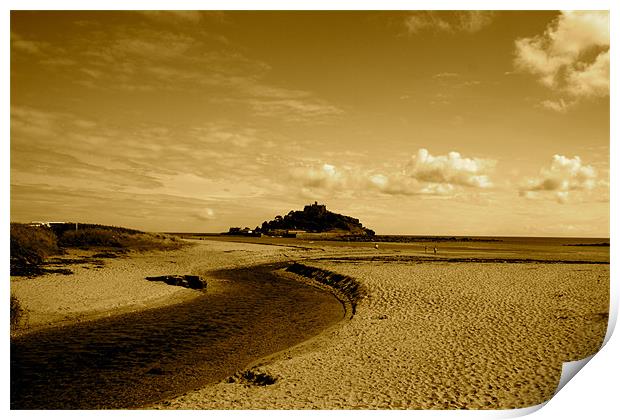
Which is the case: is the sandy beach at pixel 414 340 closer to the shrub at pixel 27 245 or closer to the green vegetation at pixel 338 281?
the green vegetation at pixel 338 281

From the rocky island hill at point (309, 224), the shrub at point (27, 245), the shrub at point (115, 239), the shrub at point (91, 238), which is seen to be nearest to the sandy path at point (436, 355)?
the shrub at point (27, 245)

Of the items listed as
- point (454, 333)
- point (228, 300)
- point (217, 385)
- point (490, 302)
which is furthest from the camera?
point (228, 300)

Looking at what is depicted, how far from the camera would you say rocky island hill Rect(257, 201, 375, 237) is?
9484cm

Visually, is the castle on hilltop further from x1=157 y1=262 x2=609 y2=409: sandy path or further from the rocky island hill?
x1=157 y1=262 x2=609 y2=409: sandy path

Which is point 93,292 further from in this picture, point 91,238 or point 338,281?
point 91,238

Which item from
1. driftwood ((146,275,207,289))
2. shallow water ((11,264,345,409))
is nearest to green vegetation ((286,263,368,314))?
shallow water ((11,264,345,409))

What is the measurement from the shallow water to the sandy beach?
0.92 meters

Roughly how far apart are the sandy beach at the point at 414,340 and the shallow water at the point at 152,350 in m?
0.92

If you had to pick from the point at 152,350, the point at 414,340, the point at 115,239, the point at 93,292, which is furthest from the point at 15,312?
the point at 115,239

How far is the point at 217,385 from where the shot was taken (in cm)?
961

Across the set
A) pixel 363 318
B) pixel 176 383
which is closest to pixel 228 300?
pixel 363 318

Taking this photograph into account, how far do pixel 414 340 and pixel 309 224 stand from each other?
273 ft
